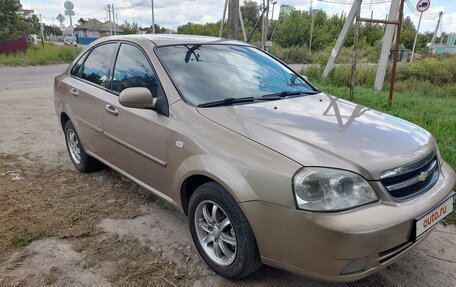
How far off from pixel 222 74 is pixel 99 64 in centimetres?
151

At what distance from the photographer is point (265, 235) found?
6.76 feet

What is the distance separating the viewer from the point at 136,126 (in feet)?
9.75

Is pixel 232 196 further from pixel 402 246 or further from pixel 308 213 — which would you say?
pixel 402 246

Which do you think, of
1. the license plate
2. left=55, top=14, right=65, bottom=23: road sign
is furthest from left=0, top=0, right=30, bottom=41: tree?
the license plate

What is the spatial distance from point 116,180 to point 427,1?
9.17 m

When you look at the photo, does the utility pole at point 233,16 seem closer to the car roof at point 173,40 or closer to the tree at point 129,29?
the car roof at point 173,40

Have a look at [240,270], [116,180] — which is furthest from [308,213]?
[116,180]

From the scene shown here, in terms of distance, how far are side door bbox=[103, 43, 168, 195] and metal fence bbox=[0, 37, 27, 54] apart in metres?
24.1

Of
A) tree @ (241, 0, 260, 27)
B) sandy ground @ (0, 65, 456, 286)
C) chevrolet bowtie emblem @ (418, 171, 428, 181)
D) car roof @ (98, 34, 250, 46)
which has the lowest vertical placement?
sandy ground @ (0, 65, 456, 286)

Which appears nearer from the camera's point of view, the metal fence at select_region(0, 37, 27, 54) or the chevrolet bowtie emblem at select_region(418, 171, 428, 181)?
the chevrolet bowtie emblem at select_region(418, 171, 428, 181)

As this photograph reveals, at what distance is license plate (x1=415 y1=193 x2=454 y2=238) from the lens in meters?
2.05

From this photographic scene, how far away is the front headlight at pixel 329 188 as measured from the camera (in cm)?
191

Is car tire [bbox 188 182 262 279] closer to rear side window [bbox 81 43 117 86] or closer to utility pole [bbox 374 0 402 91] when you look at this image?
rear side window [bbox 81 43 117 86]

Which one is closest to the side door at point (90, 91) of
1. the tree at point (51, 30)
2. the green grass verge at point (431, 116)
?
the green grass verge at point (431, 116)
